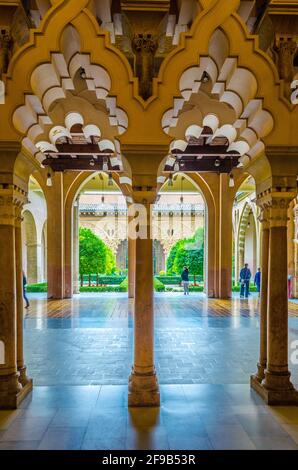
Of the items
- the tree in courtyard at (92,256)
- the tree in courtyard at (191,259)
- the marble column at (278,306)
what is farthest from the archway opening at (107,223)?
the marble column at (278,306)

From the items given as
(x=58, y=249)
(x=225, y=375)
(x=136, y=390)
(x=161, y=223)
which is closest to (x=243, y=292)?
(x=58, y=249)

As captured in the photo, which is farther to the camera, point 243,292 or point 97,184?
point 97,184

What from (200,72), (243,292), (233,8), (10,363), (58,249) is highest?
(233,8)

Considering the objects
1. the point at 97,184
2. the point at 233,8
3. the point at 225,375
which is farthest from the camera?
the point at 97,184

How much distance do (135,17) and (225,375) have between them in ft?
16.1

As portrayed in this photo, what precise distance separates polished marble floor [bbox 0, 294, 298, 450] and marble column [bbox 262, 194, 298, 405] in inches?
12.2

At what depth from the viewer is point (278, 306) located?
14.1ft

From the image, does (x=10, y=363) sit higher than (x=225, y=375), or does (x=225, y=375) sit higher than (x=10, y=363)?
(x=10, y=363)

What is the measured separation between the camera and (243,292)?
15.7m

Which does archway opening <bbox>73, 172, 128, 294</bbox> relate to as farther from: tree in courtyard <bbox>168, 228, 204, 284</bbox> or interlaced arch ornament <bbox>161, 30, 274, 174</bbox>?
interlaced arch ornament <bbox>161, 30, 274, 174</bbox>

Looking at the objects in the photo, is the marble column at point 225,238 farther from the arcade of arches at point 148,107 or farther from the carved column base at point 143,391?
the carved column base at point 143,391

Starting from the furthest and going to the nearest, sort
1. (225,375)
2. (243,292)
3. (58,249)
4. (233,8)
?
(243,292)
(58,249)
(225,375)
(233,8)

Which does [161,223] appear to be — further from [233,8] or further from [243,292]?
[233,8]

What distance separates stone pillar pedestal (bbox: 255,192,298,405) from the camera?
4230 millimetres
